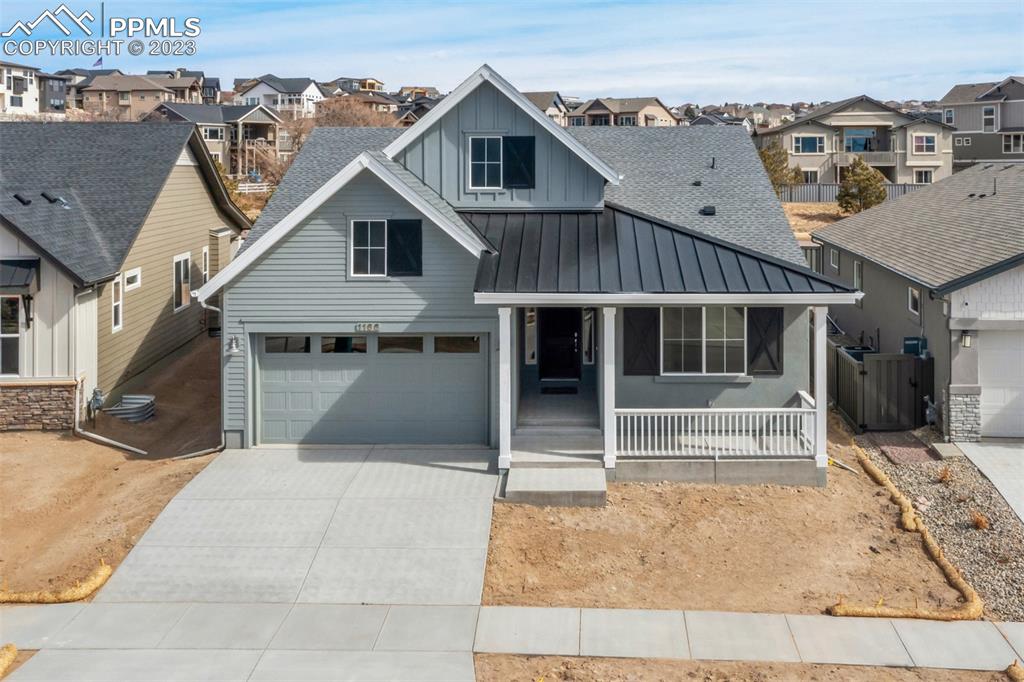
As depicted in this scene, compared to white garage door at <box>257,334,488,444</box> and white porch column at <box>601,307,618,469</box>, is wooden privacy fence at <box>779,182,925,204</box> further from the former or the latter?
white porch column at <box>601,307,618,469</box>

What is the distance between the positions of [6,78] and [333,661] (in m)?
86.7

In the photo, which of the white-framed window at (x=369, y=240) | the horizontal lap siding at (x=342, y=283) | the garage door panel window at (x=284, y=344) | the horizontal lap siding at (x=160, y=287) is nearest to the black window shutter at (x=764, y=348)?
the horizontal lap siding at (x=342, y=283)

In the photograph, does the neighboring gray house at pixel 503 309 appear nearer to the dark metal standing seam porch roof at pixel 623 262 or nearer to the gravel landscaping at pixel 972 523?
the dark metal standing seam porch roof at pixel 623 262

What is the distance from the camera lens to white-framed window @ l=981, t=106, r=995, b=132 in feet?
210

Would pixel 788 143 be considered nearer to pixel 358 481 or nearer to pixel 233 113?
pixel 233 113

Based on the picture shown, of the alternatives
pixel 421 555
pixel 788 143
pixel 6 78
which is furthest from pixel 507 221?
pixel 6 78

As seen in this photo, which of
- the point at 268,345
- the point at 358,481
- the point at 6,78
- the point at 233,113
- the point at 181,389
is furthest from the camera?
the point at 6,78

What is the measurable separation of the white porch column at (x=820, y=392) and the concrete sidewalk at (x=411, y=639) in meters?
4.43

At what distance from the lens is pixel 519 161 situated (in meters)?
18.0

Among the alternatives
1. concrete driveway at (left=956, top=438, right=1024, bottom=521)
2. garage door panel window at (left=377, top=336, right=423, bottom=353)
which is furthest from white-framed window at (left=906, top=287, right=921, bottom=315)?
garage door panel window at (left=377, top=336, right=423, bottom=353)

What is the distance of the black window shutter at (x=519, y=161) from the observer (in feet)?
58.9

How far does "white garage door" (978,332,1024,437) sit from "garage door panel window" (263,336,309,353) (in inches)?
487

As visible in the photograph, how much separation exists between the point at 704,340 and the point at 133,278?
42.8 feet

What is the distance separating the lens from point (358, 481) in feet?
49.7
